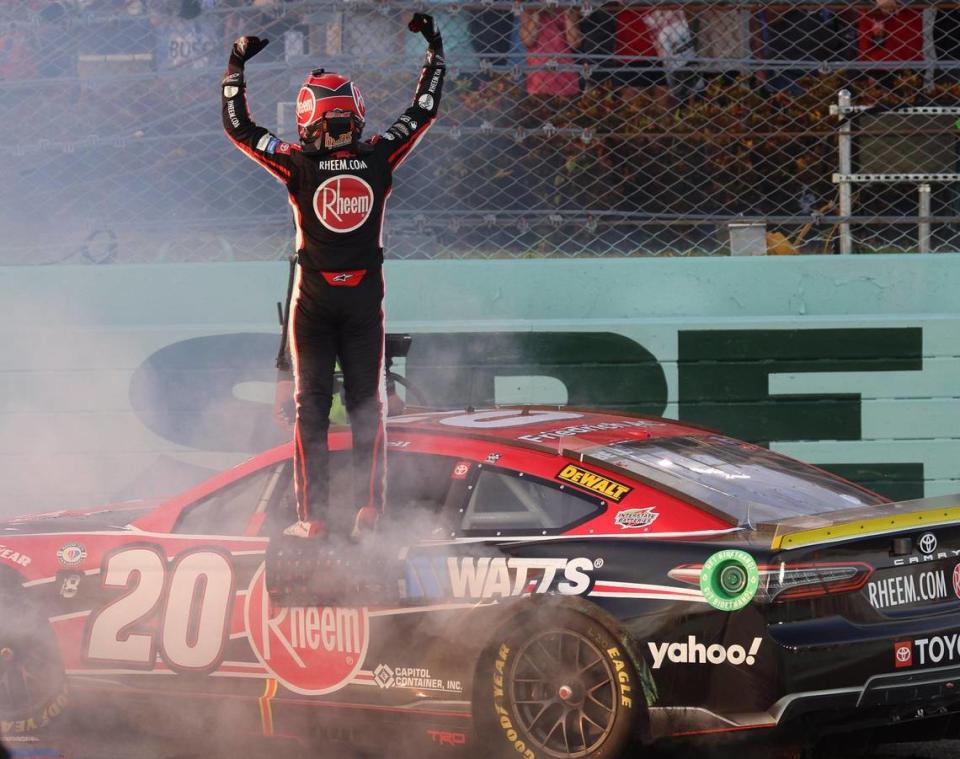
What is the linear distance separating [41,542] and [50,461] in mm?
2843

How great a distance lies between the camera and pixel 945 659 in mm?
4699

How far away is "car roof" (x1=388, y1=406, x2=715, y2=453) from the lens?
539cm

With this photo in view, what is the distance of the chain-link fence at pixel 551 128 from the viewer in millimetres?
8266

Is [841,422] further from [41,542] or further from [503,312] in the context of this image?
[41,542]

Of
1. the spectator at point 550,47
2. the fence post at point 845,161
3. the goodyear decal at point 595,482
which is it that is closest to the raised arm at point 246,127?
the goodyear decal at point 595,482

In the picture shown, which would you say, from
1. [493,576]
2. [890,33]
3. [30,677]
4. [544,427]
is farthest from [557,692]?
[890,33]

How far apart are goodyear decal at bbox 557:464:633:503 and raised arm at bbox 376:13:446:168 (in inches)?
59.9

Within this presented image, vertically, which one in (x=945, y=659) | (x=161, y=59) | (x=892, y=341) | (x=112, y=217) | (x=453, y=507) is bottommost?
(x=945, y=659)

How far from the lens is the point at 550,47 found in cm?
839

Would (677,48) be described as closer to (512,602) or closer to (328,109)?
(328,109)

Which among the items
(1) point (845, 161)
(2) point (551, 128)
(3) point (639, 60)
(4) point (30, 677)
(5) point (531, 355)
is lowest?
(4) point (30, 677)

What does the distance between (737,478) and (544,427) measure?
0.77 metres

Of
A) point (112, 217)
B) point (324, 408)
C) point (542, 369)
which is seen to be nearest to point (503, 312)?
point (542, 369)

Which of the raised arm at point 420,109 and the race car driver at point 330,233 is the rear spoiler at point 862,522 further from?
the raised arm at point 420,109
